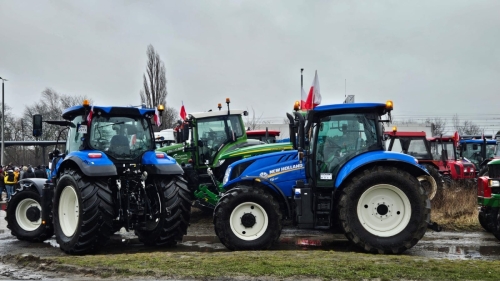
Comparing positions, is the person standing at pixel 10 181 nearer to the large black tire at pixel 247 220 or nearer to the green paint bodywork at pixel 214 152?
the green paint bodywork at pixel 214 152

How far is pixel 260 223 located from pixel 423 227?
259cm

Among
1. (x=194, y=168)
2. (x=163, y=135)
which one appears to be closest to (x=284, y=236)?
(x=194, y=168)

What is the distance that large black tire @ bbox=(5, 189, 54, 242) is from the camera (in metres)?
10.4

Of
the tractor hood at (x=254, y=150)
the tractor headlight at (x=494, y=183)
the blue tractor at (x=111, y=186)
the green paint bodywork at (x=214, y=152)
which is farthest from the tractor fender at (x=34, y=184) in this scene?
the tractor headlight at (x=494, y=183)

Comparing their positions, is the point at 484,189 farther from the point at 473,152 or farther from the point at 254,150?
the point at 473,152

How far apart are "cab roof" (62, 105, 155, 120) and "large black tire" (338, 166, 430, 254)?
13.1ft

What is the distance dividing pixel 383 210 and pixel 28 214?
6.98m

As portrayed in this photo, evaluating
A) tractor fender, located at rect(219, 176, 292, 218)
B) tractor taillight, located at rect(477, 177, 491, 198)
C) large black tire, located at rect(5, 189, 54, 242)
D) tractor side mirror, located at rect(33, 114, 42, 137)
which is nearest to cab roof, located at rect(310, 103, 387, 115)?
tractor fender, located at rect(219, 176, 292, 218)

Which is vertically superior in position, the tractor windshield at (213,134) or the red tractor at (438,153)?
the tractor windshield at (213,134)

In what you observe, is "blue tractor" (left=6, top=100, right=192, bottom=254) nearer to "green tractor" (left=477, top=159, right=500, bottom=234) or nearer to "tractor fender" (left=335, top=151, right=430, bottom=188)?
"tractor fender" (left=335, top=151, right=430, bottom=188)

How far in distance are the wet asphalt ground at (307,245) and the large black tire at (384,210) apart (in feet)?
1.37

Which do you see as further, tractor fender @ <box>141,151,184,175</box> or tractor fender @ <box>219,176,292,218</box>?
tractor fender @ <box>141,151,184,175</box>

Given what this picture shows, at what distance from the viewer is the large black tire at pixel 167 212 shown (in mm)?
9023

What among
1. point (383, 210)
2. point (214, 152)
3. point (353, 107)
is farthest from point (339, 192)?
point (214, 152)
